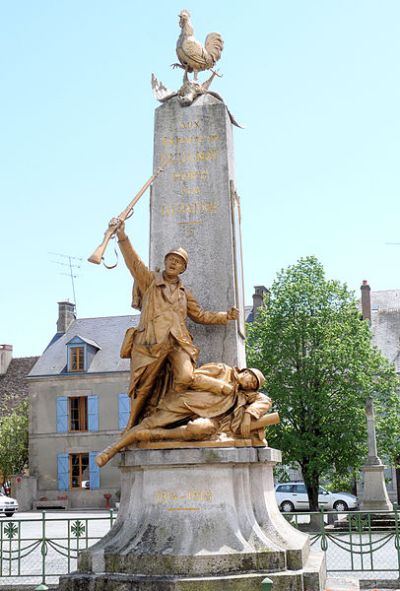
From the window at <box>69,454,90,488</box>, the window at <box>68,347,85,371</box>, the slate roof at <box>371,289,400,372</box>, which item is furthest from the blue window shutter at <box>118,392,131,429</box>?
the slate roof at <box>371,289,400,372</box>

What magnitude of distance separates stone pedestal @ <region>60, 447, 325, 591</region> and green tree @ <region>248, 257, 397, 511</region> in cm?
1679

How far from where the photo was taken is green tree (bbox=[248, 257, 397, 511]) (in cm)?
2480

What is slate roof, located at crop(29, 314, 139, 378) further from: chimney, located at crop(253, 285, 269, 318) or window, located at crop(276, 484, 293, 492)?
window, located at crop(276, 484, 293, 492)

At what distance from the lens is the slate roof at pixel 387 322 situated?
128 feet

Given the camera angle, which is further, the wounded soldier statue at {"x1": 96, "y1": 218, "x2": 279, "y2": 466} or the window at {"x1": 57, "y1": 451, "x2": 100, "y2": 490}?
the window at {"x1": 57, "y1": 451, "x2": 100, "y2": 490}

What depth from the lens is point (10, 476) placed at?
36.8 metres

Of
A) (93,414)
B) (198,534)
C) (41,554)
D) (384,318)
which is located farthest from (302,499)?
(198,534)

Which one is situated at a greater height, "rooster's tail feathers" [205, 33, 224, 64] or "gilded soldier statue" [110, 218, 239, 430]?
"rooster's tail feathers" [205, 33, 224, 64]

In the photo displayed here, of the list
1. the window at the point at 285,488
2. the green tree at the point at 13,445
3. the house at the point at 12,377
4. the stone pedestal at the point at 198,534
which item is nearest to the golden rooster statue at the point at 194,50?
the stone pedestal at the point at 198,534

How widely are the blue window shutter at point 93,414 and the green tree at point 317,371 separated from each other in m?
11.3

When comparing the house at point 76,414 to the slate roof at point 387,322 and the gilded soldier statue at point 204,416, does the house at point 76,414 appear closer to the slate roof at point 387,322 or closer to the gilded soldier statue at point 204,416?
the slate roof at point 387,322

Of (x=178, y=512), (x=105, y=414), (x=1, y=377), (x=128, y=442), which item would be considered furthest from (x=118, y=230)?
(x=1, y=377)

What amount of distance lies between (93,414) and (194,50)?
2791 centimetres

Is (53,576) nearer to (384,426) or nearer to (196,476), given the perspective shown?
(196,476)
